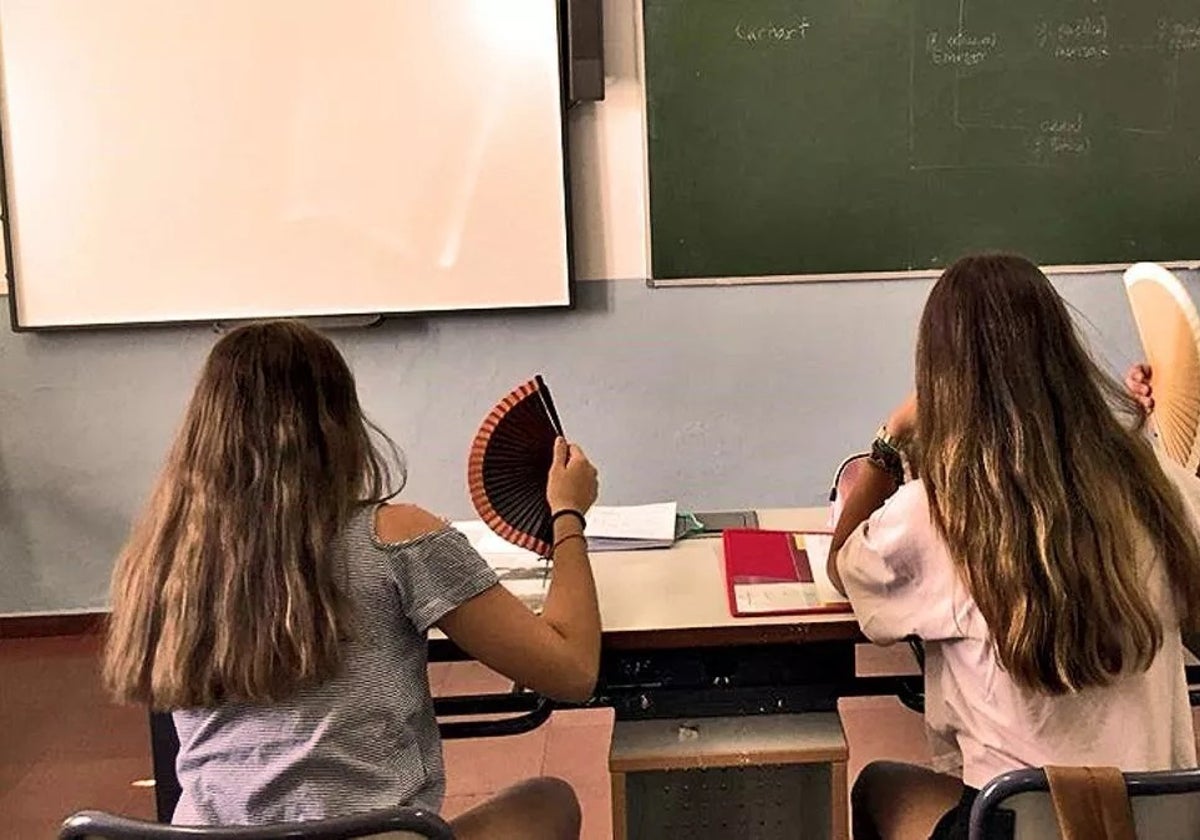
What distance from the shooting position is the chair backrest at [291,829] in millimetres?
1272

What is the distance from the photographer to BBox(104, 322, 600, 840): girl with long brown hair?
4.95 feet

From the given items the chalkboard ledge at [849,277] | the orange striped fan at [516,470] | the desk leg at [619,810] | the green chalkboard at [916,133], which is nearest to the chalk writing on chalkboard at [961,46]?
the green chalkboard at [916,133]

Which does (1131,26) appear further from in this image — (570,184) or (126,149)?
(126,149)

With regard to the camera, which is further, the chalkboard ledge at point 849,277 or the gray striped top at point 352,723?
the chalkboard ledge at point 849,277

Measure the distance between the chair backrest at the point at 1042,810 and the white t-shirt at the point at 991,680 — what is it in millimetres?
202

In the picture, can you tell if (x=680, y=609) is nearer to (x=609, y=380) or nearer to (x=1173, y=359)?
(x=1173, y=359)

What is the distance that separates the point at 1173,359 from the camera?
197 cm

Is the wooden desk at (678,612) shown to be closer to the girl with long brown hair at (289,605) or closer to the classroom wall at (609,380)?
the girl with long brown hair at (289,605)

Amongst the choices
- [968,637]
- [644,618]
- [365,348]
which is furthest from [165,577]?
[365,348]

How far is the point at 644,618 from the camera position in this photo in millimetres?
1867

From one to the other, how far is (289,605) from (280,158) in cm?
245

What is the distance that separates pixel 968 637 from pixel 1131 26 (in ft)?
8.38

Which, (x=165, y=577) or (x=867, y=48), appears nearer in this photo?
(x=165, y=577)

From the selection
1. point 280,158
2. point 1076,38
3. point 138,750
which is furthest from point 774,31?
point 138,750
